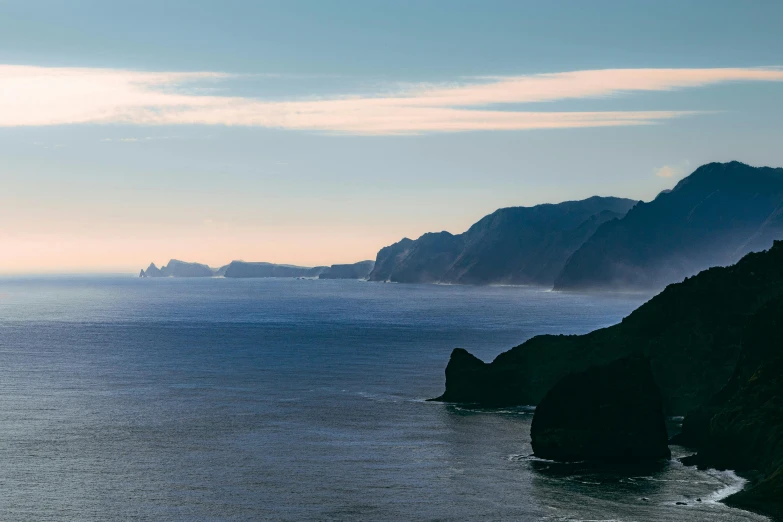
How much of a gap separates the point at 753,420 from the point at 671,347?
31.9m

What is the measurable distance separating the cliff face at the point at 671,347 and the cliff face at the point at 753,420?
15.7 m

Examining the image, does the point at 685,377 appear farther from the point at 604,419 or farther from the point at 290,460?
the point at 290,460

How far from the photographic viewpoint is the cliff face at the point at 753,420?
6800cm

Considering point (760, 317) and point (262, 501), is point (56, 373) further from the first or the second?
point (760, 317)

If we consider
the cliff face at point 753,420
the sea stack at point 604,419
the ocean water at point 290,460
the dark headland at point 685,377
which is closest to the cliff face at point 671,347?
the dark headland at point 685,377

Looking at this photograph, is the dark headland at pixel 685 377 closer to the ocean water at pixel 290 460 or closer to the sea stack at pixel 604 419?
the sea stack at pixel 604 419

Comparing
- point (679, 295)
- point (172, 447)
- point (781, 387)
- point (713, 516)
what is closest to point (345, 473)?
point (172, 447)

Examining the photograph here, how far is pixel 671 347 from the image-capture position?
354 ft

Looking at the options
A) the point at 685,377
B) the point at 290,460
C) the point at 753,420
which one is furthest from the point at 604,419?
the point at 290,460

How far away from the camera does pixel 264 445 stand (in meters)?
88.5

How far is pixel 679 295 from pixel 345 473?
54571mm

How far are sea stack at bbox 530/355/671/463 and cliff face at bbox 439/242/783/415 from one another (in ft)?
72.7

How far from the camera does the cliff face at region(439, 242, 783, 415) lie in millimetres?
105062

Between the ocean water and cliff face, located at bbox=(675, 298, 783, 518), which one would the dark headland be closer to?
cliff face, located at bbox=(675, 298, 783, 518)
